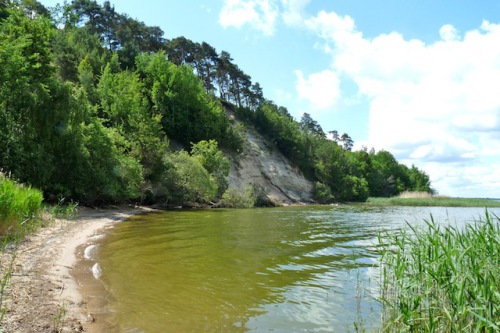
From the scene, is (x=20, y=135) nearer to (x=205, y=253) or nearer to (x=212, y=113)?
(x=205, y=253)

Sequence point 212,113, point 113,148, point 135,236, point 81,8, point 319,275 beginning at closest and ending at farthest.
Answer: point 319,275 → point 135,236 → point 113,148 → point 212,113 → point 81,8

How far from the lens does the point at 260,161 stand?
62.2 m

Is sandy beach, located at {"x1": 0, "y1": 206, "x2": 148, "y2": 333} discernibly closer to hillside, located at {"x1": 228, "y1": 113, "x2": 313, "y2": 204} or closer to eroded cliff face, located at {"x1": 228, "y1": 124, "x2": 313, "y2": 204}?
hillside, located at {"x1": 228, "y1": 113, "x2": 313, "y2": 204}

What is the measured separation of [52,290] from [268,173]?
54.8 meters

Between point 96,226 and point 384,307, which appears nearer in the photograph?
point 384,307

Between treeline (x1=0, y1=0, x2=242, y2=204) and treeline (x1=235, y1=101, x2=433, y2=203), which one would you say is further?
treeline (x1=235, y1=101, x2=433, y2=203)

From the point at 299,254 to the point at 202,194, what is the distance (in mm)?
25488

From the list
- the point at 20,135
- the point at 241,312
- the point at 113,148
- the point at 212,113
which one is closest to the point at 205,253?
the point at 241,312

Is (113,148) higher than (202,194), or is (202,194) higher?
(113,148)

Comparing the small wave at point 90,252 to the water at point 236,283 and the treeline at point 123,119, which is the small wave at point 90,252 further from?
the treeline at point 123,119

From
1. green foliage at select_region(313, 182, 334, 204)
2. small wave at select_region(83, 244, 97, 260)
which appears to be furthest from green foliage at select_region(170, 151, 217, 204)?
green foliage at select_region(313, 182, 334, 204)

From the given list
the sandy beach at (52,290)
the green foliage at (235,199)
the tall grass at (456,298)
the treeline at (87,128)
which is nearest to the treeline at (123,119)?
the treeline at (87,128)

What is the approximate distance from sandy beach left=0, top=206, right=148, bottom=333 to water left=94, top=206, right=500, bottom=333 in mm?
450

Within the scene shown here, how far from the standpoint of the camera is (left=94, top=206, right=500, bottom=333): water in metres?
6.52
